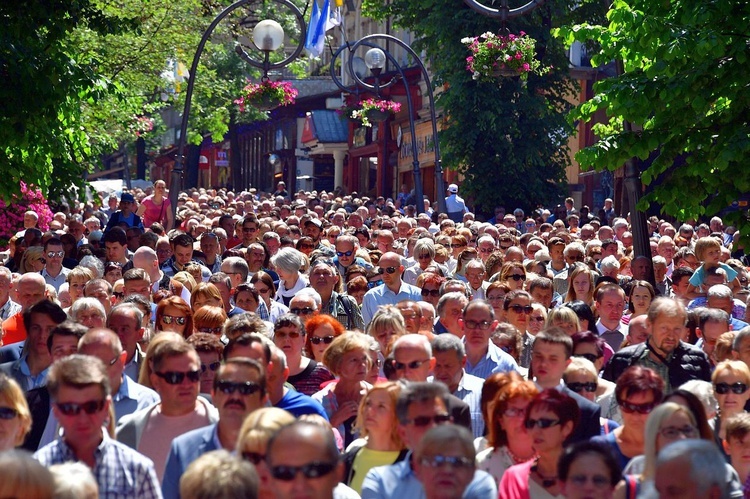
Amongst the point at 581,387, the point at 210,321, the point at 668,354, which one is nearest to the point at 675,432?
the point at 581,387

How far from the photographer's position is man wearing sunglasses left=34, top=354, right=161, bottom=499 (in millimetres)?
6133

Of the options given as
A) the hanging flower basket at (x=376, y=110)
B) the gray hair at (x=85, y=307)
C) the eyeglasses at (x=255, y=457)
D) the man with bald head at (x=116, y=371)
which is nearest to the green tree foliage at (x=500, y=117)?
the hanging flower basket at (x=376, y=110)

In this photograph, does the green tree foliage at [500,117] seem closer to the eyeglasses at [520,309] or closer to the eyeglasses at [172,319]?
the eyeglasses at [520,309]

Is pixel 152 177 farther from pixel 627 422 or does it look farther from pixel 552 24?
pixel 627 422

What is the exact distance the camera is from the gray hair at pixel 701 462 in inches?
196

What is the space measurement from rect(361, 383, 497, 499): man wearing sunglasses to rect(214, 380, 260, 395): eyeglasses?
2.18ft

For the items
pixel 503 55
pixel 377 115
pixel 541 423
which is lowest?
pixel 541 423

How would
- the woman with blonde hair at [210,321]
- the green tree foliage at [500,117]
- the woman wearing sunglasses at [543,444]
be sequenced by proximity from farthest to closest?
the green tree foliage at [500,117], the woman with blonde hair at [210,321], the woman wearing sunglasses at [543,444]

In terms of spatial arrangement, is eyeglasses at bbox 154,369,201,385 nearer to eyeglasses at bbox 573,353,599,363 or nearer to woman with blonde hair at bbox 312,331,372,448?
woman with blonde hair at bbox 312,331,372,448

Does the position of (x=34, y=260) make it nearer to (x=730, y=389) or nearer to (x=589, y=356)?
(x=589, y=356)

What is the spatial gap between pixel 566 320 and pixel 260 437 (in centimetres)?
508

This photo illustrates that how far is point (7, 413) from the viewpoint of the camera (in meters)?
6.68

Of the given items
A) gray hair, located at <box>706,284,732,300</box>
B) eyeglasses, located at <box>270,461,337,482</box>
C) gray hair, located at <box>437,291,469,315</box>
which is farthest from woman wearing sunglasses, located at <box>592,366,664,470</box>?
gray hair, located at <box>706,284,732,300</box>

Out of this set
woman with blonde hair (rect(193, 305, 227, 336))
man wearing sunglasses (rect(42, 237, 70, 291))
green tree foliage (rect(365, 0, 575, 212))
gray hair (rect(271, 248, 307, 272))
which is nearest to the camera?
woman with blonde hair (rect(193, 305, 227, 336))
